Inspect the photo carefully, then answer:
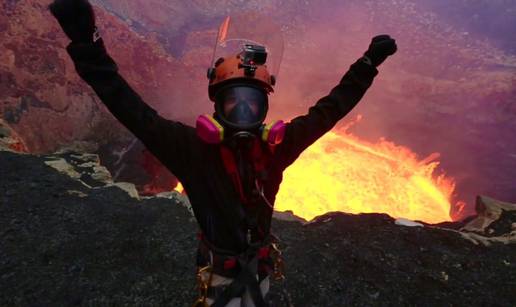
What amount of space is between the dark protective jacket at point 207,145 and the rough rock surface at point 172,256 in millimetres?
3210

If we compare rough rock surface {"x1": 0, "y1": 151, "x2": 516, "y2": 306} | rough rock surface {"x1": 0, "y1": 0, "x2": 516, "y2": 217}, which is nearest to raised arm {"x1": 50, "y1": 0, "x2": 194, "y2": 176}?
rough rock surface {"x1": 0, "y1": 151, "x2": 516, "y2": 306}

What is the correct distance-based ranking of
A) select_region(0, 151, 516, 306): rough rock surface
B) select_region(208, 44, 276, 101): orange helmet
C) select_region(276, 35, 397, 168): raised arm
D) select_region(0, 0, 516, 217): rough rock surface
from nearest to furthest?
1. select_region(208, 44, 276, 101): orange helmet
2. select_region(276, 35, 397, 168): raised arm
3. select_region(0, 151, 516, 306): rough rock surface
4. select_region(0, 0, 516, 217): rough rock surface

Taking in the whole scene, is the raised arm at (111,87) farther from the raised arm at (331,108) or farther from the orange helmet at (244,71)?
the raised arm at (331,108)

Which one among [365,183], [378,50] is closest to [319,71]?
[365,183]

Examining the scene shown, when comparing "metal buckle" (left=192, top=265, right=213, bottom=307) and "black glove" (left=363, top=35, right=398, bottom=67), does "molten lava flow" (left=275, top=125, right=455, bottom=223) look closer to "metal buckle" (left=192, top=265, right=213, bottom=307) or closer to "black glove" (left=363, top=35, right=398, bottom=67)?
"metal buckle" (left=192, top=265, right=213, bottom=307)

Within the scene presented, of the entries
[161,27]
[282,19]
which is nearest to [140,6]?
[161,27]

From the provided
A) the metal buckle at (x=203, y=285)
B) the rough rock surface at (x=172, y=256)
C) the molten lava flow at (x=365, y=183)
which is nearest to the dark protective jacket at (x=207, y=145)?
the metal buckle at (x=203, y=285)

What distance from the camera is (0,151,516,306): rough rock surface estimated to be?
5.03 metres

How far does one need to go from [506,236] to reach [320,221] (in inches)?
156

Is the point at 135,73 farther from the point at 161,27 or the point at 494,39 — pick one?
the point at 494,39

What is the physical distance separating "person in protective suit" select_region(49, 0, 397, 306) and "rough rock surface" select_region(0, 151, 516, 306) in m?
3.01

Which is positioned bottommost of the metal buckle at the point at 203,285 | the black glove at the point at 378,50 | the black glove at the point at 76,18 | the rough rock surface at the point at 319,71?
the metal buckle at the point at 203,285

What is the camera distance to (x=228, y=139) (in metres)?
2.03

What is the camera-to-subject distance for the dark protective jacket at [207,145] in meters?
1.95
